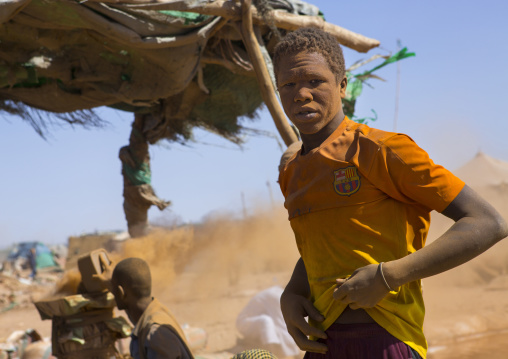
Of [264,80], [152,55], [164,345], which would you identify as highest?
[152,55]

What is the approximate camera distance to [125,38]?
13.2ft

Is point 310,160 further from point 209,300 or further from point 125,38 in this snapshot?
point 209,300

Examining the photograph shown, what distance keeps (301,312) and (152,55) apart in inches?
134

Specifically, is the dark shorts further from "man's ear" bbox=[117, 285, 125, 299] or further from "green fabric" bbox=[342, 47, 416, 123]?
"green fabric" bbox=[342, 47, 416, 123]

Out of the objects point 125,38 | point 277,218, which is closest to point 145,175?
point 277,218

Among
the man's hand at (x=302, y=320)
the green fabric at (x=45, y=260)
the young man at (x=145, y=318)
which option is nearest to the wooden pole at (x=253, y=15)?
the young man at (x=145, y=318)

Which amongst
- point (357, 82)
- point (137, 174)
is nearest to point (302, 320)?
point (357, 82)

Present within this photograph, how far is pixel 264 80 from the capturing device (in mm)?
3830

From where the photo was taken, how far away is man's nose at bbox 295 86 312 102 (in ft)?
5.09

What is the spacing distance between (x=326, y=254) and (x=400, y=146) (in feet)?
1.16

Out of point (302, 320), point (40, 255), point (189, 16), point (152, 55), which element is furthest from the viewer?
point (40, 255)

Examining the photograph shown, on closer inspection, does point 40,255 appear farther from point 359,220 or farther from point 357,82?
point 359,220

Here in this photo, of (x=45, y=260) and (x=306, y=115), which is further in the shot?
(x=45, y=260)

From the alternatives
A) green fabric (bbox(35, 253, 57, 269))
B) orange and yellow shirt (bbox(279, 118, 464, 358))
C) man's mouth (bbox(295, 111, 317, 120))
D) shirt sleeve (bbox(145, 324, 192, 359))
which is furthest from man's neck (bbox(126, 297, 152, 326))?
green fabric (bbox(35, 253, 57, 269))
